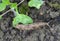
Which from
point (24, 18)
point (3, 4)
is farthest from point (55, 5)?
point (3, 4)

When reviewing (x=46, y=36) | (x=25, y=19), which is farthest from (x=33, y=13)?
(x=46, y=36)

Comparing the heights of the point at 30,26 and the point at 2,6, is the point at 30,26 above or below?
below

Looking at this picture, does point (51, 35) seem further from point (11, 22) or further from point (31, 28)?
point (11, 22)

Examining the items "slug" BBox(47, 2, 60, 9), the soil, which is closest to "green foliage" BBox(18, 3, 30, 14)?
the soil

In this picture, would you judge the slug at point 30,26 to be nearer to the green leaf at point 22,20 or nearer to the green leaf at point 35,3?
the green leaf at point 22,20

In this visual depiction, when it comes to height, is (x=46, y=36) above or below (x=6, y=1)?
below

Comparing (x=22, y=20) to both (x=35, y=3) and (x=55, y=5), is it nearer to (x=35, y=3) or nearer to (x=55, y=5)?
(x=35, y=3)

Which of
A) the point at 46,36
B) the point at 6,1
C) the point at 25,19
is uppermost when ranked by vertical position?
the point at 6,1
